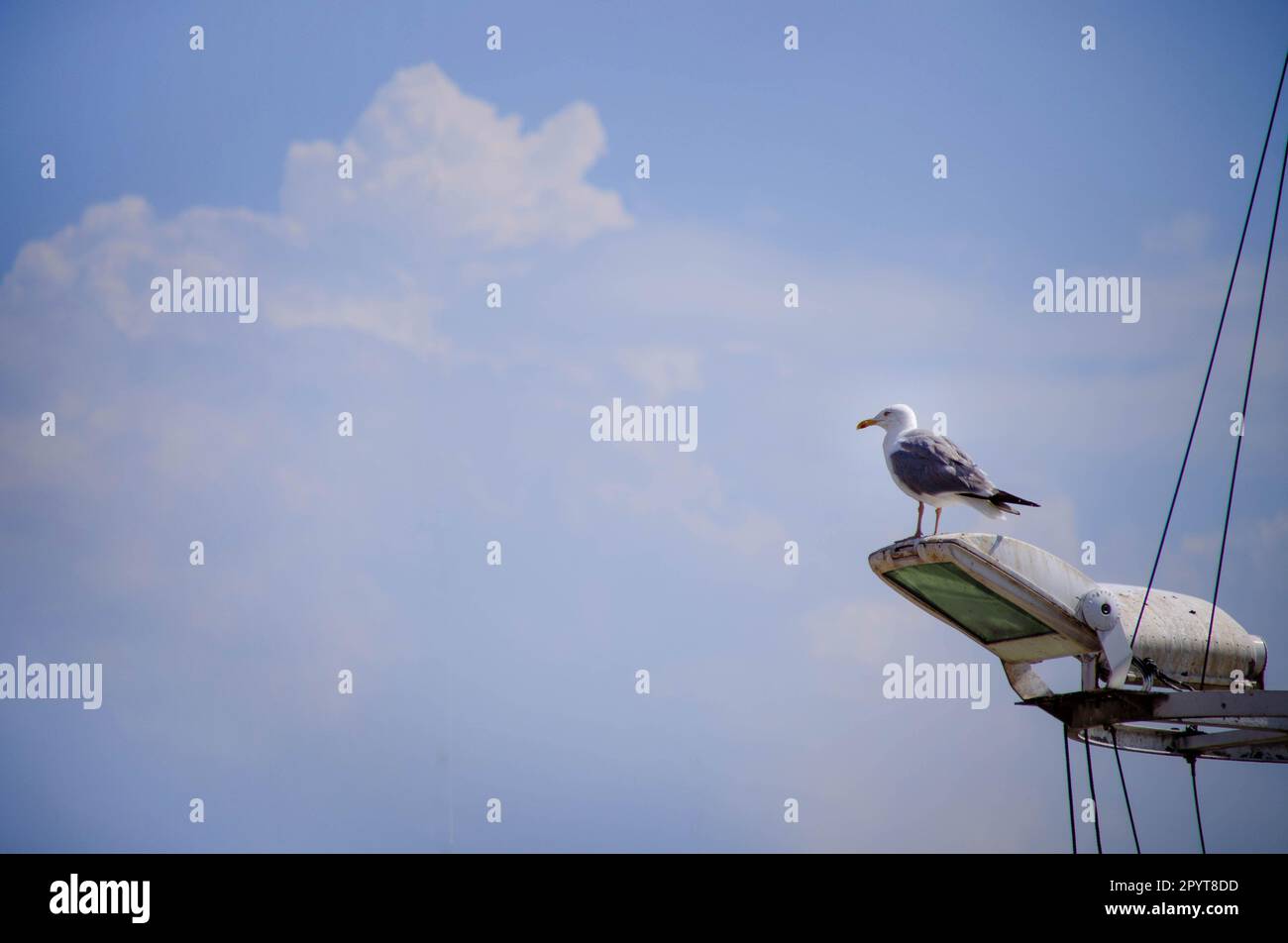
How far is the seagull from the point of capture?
22188mm

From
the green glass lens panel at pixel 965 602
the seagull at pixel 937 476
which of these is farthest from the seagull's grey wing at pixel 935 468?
the green glass lens panel at pixel 965 602

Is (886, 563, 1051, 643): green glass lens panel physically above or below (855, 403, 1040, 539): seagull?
below

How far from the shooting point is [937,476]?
22.4m

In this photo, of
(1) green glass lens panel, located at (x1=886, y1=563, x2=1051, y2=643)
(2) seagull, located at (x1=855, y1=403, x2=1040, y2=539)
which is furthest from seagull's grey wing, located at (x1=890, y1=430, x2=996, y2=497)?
(1) green glass lens panel, located at (x1=886, y1=563, x2=1051, y2=643)

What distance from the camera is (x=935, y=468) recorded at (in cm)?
2245

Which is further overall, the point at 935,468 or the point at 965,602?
the point at 935,468

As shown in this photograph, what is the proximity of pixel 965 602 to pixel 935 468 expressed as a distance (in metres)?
1.78

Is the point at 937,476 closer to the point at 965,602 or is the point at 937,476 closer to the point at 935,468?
the point at 935,468

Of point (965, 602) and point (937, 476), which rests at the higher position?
point (937, 476)

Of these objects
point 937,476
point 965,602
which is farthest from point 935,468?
point 965,602

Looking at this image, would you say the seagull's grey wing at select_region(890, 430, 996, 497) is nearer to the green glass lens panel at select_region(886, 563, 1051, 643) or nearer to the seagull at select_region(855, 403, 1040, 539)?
the seagull at select_region(855, 403, 1040, 539)

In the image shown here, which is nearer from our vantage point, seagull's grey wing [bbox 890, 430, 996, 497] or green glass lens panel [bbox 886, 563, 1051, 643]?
green glass lens panel [bbox 886, 563, 1051, 643]
